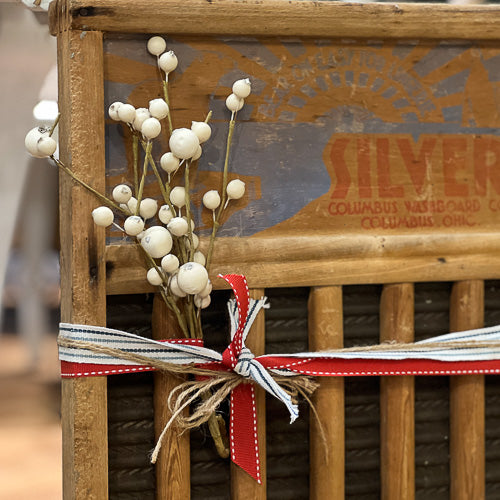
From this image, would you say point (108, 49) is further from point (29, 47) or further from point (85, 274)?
point (29, 47)

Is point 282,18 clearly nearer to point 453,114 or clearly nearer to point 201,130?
point 201,130

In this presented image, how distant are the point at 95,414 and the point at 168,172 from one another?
40 cm

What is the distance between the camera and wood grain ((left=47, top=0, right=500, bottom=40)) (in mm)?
1103

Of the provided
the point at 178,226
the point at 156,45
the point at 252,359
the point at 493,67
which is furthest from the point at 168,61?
the point at 493,67

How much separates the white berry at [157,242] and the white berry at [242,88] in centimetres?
25

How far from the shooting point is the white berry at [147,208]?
3.66 feet

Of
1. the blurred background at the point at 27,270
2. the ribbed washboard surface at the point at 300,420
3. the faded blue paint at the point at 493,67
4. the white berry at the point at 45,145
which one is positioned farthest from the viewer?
the blurred background at the point at 27,270

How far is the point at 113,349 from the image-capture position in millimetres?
1105

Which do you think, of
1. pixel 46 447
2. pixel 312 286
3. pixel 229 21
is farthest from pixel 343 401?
pixel 46 447

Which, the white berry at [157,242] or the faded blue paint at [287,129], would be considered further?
the faded blue paint at [287,129]

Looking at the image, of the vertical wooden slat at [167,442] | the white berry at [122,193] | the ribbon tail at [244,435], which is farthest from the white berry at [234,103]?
the ribbon tail at [244,435]

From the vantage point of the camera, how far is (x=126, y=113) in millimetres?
1070

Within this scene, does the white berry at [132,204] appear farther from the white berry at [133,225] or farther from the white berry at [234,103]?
the white berry at [234,103]

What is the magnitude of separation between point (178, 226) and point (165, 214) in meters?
0.04
